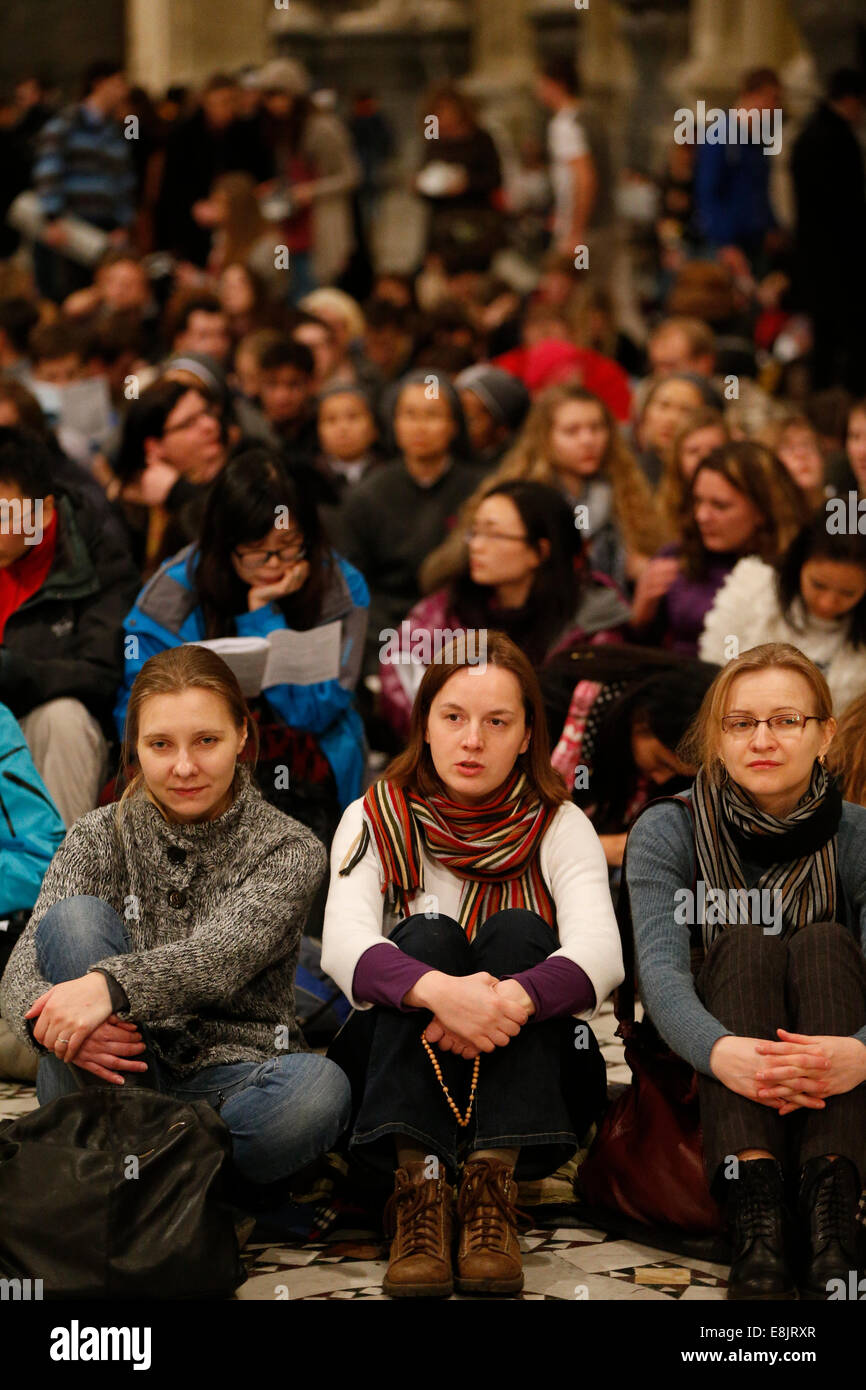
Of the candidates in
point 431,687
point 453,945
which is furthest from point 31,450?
point 453,945

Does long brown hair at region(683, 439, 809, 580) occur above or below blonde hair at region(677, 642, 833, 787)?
above

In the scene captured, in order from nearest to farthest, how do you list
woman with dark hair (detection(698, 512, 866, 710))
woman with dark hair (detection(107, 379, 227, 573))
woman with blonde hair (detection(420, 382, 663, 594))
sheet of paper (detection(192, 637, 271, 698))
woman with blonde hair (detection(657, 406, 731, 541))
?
sheet of paper (detection(192, 637, 271, 698)), woman with dark hair (detection(698, 512, 866, 710)), woman with dark hair (detection(107, 379, 227, 573)), woman with blonde hair (detection(657, 406, 731, 541)), woman with blonde hair (detection(420, 382, 663, 594))

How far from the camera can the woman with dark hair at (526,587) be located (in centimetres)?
554

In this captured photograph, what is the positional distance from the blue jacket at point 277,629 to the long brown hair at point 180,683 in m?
1.02

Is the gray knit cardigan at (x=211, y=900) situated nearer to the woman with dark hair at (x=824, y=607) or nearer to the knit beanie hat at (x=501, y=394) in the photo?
the woman with dark hair at (x=824, y=607)

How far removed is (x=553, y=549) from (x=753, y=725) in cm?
198

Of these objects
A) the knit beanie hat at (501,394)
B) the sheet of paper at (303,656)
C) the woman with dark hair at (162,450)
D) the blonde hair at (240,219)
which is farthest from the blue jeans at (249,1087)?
the blonde hair at (240,219)

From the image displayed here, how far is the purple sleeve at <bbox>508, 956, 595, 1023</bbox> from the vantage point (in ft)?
11.5

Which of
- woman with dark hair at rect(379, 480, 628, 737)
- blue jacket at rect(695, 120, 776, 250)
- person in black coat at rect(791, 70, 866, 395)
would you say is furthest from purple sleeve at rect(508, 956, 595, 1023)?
blue jacket at rect(695, 120, 776, 250)

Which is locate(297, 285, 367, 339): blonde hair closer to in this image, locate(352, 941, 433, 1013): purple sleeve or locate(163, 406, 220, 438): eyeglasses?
locate(163, 406, 220, 438): eyeglasses

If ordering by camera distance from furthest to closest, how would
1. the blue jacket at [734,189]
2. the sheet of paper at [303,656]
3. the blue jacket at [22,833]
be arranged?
the blue jacket at [734,189] < the sheet of paper at [303,656] < the blue jacket at [22,833]

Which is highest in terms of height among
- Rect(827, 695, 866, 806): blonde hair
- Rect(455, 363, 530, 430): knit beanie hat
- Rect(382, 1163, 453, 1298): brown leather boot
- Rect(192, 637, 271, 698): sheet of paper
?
Rect(455, 363, 530, 430): knit beanie hat

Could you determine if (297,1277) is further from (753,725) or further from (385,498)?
(385,498)

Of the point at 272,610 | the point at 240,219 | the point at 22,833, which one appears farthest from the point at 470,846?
the point at 240,219
